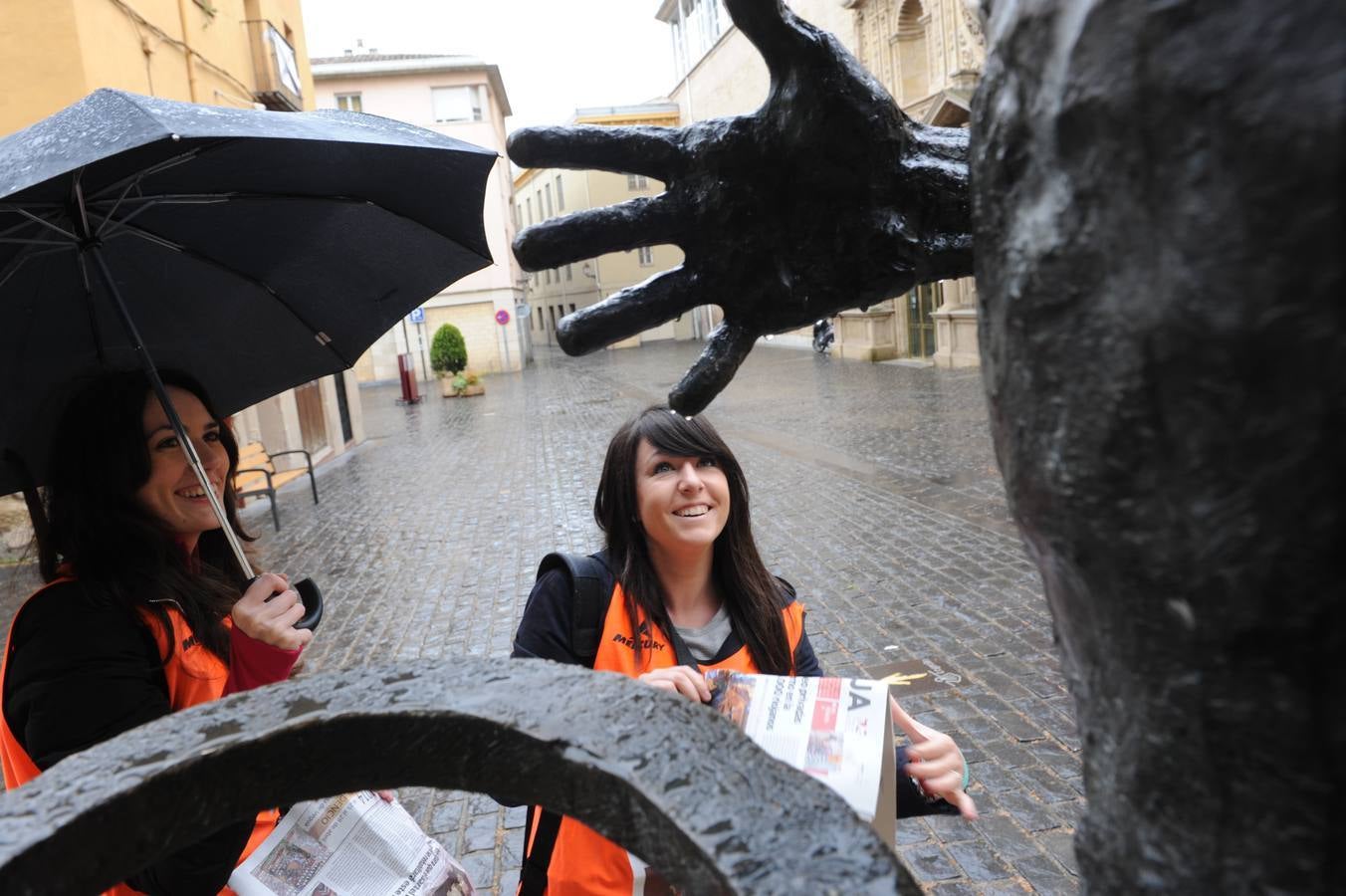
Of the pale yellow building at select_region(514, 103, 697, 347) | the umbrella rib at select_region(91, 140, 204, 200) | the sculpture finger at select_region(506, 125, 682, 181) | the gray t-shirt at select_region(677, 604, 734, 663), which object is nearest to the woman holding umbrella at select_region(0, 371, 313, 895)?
the umbrella rib at select_region(91, 140, 204, 200)

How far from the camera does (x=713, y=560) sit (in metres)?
2.10

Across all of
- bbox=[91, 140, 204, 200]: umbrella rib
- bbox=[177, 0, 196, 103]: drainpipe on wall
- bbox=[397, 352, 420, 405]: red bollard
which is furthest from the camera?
bbox=[397, 352, 420, 405]: red bollard

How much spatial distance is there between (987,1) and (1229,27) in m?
0.20

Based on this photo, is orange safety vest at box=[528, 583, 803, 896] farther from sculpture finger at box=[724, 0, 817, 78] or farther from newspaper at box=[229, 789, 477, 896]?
sculpture finger at box=[724, 0, 817, 78]

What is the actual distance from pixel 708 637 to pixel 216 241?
157cm

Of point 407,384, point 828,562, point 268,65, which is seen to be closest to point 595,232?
point 828,562

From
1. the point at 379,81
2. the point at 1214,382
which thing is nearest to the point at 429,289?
the point at 1214,382

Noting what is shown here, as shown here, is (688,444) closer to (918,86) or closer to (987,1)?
(987,1)

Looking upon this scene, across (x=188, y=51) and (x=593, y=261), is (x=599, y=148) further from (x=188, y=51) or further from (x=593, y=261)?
(x=593, y=261)

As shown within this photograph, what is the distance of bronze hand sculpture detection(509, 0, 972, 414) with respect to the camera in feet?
3.43

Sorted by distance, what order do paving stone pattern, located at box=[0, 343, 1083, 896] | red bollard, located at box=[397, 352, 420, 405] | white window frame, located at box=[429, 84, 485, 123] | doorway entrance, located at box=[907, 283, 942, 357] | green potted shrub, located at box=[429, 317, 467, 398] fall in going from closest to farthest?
paving stone pattern, located at box=[0, 343, 1083, 896], doorway entrance, located at box=[907, 283, 942, 357], red bollard, located at box=[397, 352, 420, 405], green potted shrub, located at box=[429, 317, 467, 398], white window frame, located at box=[429, 84, 485, 123]

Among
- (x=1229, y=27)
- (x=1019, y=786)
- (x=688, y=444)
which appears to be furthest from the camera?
(x=1019, y=786)

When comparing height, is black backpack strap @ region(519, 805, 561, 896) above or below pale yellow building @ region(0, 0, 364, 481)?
below

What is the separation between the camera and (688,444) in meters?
2.06
